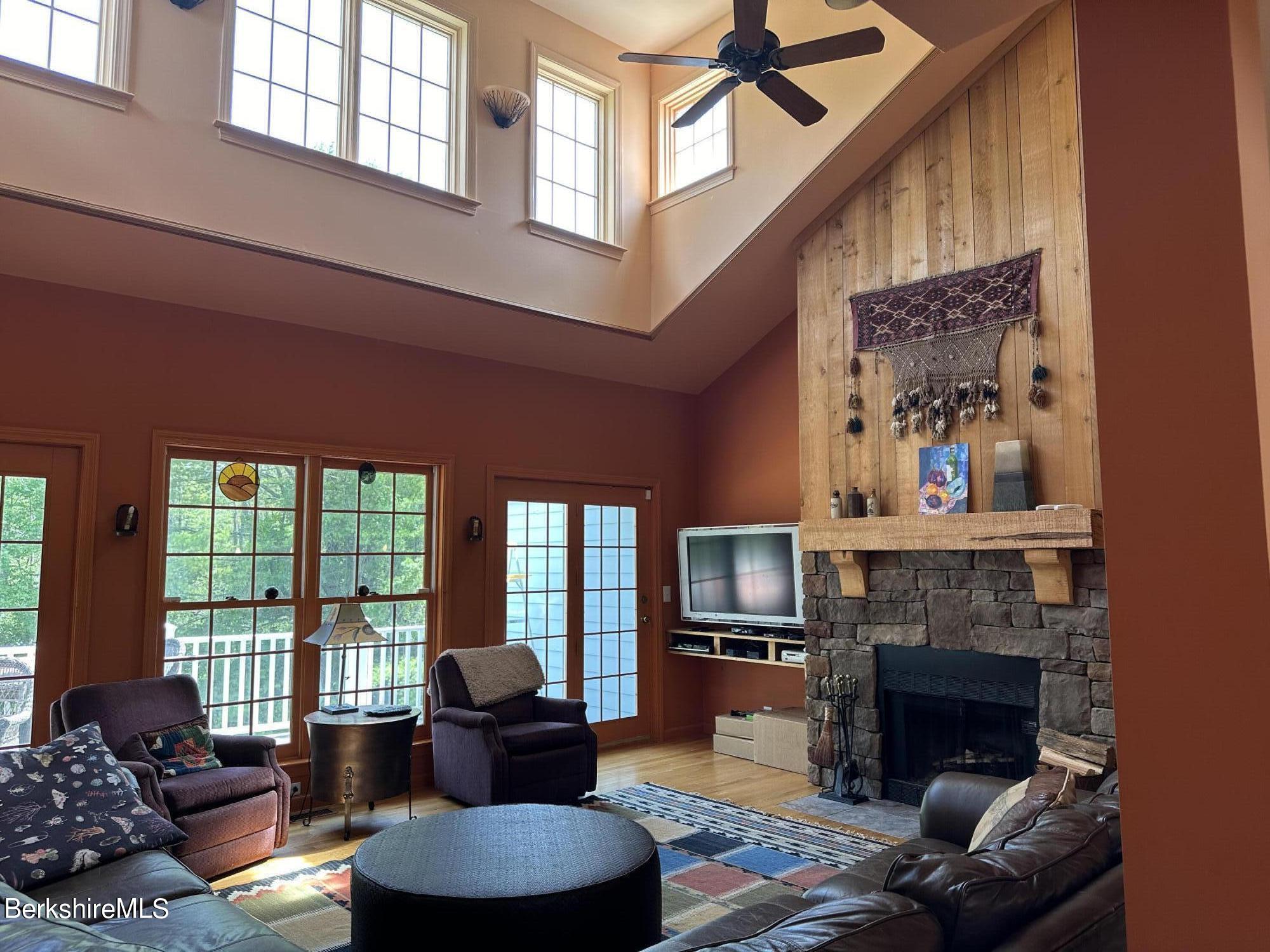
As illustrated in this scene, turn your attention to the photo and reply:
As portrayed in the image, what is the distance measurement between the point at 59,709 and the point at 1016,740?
15.9 feet

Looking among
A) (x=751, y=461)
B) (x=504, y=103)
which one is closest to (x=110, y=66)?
(x=504, y=103)

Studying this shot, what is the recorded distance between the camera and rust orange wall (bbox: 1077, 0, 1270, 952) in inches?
51.4

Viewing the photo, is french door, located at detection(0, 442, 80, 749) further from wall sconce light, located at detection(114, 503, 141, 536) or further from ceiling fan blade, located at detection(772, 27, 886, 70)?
ceiling fan blade, located at detection(772, 27, 886, 70)

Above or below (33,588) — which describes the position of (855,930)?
below

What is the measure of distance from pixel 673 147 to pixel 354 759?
4955mm

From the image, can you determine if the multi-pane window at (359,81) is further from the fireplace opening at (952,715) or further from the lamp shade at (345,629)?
the fireplace opening at (952,715)

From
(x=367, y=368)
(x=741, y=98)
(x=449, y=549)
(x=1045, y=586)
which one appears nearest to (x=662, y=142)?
(x=741, y=98)

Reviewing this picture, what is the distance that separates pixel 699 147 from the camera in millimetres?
6816

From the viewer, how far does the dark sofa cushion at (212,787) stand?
401 centimetres

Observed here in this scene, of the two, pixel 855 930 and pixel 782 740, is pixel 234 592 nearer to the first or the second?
pixel 782 740

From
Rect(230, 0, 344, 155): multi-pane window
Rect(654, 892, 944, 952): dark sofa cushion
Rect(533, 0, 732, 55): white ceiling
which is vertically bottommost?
Rect(654, 892, 944, 952): dark sofa cushion

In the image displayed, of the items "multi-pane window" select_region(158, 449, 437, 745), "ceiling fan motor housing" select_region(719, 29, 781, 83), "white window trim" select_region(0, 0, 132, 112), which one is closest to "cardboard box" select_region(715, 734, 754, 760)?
"multi-pane window" select_region(158, 449, 437, 745)

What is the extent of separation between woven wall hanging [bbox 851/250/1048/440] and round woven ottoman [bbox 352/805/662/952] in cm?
303

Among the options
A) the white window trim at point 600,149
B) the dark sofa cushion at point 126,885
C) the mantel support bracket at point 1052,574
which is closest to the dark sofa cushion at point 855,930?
the dark sofa cushion at point 126,885
